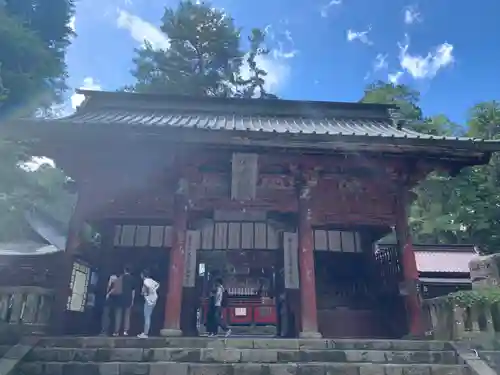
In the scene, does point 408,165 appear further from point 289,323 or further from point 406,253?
point 289,323

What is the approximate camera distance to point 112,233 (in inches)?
484

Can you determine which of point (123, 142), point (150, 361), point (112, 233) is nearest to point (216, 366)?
point (150, 361)

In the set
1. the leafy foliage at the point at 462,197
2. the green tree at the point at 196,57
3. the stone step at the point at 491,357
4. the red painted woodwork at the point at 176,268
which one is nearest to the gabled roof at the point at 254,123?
the red painted woodwork at the point at 176,268

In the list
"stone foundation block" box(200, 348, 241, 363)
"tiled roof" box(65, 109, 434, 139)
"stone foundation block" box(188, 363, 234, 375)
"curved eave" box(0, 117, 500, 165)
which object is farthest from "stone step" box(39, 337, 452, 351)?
"tiled roof" box(65, 109, 434, 139)

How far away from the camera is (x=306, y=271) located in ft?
30.7

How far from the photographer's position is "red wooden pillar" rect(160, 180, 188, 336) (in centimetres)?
880

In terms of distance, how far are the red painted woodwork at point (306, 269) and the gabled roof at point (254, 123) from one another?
1504mm

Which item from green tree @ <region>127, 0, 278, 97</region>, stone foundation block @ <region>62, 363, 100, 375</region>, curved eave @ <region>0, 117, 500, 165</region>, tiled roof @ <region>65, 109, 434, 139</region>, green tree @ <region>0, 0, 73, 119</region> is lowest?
stone foundation block @ <region>62, 363, 100, 375</region>

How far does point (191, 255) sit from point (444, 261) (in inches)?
406

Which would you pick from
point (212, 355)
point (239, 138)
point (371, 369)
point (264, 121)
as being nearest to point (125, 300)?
point (212, 355)

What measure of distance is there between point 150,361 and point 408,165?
731 centimetres

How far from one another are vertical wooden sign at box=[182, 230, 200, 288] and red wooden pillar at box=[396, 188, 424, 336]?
4.99 m

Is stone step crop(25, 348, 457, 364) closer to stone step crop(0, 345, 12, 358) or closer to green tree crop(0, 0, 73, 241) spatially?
stone step crop(0, 345, 12, 358)

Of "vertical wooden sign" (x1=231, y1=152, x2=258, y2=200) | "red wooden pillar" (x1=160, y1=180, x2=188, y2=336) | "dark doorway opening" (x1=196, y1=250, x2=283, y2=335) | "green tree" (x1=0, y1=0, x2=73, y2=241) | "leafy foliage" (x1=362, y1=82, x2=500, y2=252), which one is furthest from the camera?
"leafy foliage" (x1=362, y1=82, x2=500, y2=252)
